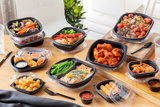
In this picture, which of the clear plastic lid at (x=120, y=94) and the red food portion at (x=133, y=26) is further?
the red food portion at (x=133, y=26)

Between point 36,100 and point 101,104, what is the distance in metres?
0.55

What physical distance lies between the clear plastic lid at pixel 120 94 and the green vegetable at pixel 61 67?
476mm

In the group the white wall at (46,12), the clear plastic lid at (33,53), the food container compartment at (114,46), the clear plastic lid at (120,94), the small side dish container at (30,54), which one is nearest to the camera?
the clear plastic lid at (120,94)

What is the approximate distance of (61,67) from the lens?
237 cm

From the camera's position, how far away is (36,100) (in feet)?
6.61

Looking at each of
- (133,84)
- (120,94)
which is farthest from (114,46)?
(120,94)

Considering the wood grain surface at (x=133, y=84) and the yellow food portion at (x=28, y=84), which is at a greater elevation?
the wood grain surface at (x=133, y=84)

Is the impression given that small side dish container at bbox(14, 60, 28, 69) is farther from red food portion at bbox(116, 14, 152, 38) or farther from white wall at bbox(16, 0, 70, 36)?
white wall at bbox(16, 0, 70, 36)

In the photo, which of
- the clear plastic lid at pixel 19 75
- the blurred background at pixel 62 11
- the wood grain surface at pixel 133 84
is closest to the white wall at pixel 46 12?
the blurred background at pixel 62 11

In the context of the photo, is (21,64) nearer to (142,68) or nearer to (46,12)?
(142,68)

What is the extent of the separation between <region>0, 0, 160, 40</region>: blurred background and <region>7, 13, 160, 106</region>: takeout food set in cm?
81

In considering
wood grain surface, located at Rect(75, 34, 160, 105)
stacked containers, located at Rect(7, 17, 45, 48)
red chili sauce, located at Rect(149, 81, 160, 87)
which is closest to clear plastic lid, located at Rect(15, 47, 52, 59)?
stacked containers, located at Rect(7, 17, 45, 48)

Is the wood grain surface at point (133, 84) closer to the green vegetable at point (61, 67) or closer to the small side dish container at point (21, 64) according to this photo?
the green vegetable at point (61, 67)

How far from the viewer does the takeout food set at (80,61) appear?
83.2 inches
